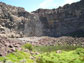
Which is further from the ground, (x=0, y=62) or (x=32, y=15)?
(x=32, y=15)

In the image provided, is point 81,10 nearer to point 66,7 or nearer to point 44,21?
point 66,7

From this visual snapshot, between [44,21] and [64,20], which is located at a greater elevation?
[64,20]

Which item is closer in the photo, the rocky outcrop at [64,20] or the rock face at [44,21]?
the rock face at [44,21]

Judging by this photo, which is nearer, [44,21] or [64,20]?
[64,20]

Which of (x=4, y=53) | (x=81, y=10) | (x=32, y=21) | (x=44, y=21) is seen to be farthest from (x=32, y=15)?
(x=4, y=53)

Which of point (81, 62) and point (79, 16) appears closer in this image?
point (81, 62)

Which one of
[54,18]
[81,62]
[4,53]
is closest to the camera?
[81,62]

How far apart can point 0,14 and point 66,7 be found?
58.2m

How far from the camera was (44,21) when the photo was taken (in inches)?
6314

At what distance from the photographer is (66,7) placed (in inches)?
6038

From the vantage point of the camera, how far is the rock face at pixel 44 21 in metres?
130

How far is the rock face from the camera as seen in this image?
130 m

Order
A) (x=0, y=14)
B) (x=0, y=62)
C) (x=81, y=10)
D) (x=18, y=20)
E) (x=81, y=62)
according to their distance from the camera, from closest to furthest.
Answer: (x=81, y=62) → (x=0, y=62) → (x=0, y=14) → (x=18, y=20) → (x=81, y=10)

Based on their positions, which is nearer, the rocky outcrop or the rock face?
the rock face
